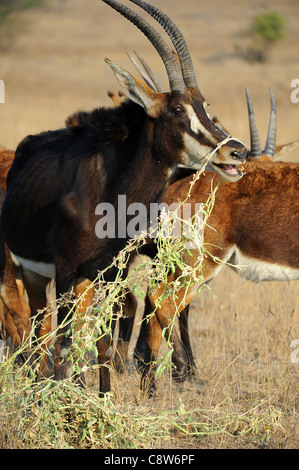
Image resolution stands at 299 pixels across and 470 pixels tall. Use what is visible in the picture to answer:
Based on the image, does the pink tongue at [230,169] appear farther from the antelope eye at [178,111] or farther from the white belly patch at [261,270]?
the white belly patch at [261,270]

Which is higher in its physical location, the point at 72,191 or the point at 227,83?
the point at 227,83

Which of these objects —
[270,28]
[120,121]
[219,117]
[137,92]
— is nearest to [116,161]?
[120,121]

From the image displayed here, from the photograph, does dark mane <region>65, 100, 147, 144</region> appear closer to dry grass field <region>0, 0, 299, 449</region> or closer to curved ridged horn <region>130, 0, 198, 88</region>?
curved ridged horn <region>130, 0, 198, 88</region>

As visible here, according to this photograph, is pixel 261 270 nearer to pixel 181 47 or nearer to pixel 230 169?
pixel 230 169

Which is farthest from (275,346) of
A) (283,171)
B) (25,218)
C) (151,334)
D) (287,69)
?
(287,69)

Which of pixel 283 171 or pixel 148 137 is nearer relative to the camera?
pixel 148 137

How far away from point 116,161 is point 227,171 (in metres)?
0.87

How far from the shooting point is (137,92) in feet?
17.0

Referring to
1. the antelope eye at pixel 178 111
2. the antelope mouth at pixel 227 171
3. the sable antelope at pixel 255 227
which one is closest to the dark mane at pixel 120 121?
the antelope eye at pixel 178 111

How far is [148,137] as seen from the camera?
5.27 meters
